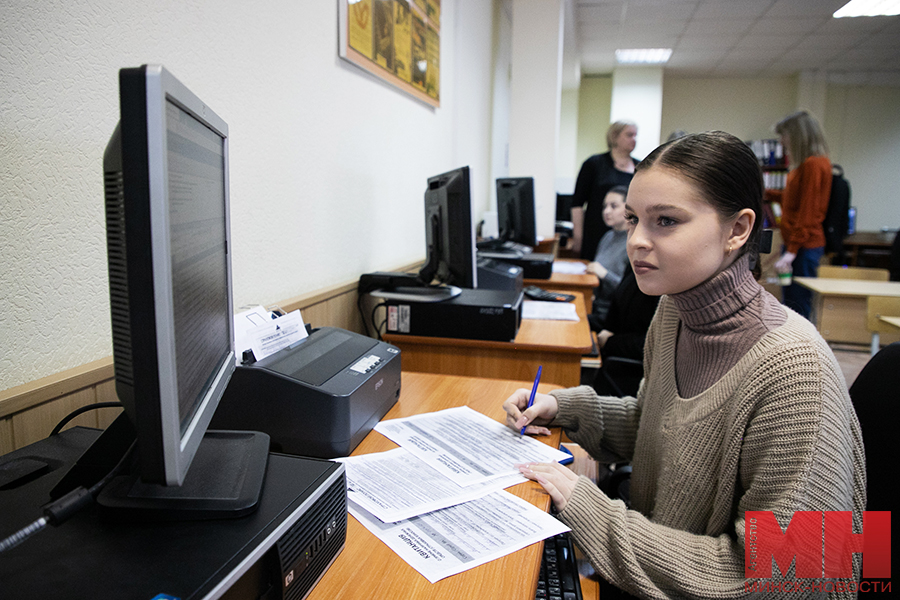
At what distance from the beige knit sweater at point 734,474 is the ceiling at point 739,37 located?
4.40m

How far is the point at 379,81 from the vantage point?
1986 mm

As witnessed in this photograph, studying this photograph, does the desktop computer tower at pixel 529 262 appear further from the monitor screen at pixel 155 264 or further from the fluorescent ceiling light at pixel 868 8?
the fluorescent ceiling light at pixel 868 8

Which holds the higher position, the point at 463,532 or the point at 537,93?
the point at 537,93

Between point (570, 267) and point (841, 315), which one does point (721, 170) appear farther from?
point (841, 315)

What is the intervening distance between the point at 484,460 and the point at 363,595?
14.1 inches

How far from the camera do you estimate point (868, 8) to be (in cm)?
467

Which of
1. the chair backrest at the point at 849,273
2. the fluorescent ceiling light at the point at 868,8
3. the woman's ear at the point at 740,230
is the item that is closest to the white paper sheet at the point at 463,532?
the woman's ear at the point at 740,230

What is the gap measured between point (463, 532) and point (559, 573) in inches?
8.0

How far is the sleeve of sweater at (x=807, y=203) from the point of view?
12.3 ft

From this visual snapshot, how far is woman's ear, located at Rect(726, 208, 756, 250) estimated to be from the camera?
92 centimetres

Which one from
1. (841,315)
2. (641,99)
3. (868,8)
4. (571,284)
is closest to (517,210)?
(571,284)

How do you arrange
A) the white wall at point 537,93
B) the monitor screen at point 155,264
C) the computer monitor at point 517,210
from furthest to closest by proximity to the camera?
the white wall at point 537,93 < the computer monitor at point 517,210 < the monitor screen at point 155,264

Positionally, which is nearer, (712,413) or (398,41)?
(712,413)

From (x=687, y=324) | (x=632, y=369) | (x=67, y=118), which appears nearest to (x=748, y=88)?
(x=632, y=369)
